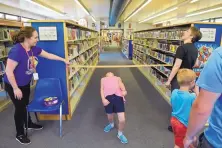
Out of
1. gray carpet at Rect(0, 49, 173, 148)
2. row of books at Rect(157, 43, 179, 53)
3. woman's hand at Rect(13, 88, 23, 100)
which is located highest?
row of books at Rect(157, 43, 179, 53)

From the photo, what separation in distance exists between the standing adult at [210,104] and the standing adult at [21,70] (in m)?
2.24

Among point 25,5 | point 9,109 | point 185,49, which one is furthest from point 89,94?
point 25,5

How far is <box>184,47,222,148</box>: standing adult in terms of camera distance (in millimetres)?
886

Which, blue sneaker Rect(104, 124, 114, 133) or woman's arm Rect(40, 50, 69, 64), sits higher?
woman's arm Rect(40, 50, 69, 64)

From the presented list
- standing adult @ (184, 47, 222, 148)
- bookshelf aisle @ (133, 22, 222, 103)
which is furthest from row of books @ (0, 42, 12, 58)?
standing adult @ (184, 47, 222, 148)

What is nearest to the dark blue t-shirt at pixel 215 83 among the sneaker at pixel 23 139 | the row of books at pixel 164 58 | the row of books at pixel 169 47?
the sneaker at pixel 23 139

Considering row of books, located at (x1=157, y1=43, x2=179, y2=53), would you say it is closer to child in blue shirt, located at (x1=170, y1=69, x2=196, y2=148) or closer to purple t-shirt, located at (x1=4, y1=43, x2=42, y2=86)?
child in blue shirt, located at (x1=170, y1=69, x2=196, y2=148)

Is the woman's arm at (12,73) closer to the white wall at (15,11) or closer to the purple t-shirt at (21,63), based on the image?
the purple t-shirt at (21,63)

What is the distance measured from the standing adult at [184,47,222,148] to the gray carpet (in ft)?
5.75

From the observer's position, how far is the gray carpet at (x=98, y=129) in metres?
2.71

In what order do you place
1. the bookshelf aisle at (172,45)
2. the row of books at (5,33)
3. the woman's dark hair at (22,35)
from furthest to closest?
the row of books at (5,33)
the bookshelf aisle at (172,45)
the woman's dark hair at (22,35)

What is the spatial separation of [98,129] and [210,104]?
2.45m

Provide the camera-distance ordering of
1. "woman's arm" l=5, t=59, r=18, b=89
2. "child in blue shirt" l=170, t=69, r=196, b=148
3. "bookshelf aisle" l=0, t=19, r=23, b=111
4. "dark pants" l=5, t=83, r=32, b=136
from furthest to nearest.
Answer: "bookshelf aisle" l=0, t=19, r=23, b=111 < "dark pants" l=5, t=83, r=32, b=136 < "woman's arm" l=5, t=59, r=18, b=89 < "child in blue shirt" l=170, t=69, r=196, b=148

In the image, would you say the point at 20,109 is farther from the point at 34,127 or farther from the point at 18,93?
the point at 34,127
